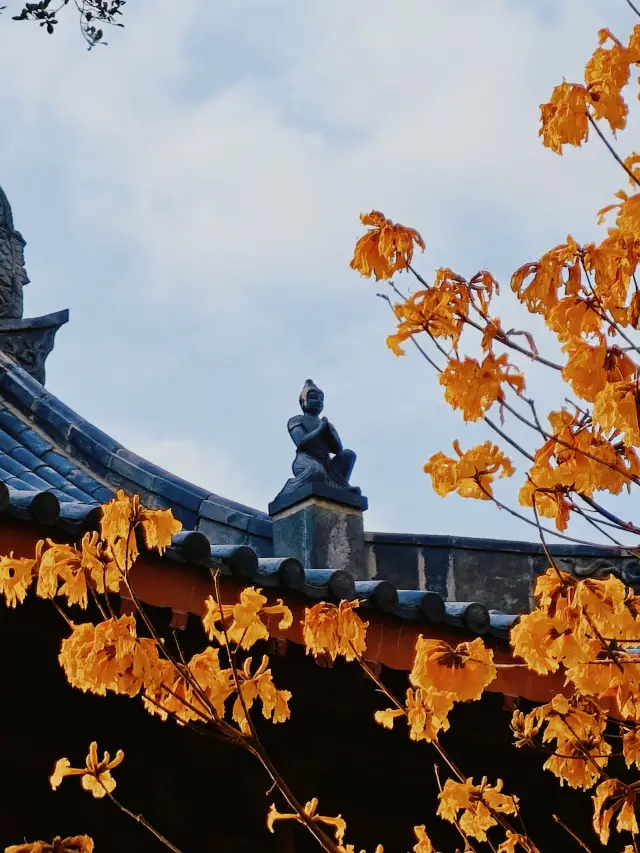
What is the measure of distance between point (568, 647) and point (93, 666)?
95 centimetres

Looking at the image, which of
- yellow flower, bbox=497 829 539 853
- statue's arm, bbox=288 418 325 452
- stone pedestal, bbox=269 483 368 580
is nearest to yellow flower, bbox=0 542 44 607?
yellow flower, bbox=497 829 539 853

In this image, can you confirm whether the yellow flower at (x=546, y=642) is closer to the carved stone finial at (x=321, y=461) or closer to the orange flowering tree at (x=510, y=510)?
the orange flowering tree at (x=510, y=510)

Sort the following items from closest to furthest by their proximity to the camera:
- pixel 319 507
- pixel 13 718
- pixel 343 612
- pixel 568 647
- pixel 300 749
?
pixel 568 647
pixel 343 612
pixel 13 718
pixel 300 749
pixel 319 507

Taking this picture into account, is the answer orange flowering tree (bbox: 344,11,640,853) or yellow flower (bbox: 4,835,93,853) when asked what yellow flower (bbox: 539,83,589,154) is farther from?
yellow flower (bbox: 4,835,93,853)

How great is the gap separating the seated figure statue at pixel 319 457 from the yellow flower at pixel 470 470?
Result: 3.24 metres

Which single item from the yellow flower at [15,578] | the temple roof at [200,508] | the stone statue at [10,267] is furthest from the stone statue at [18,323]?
the yellow flower at [15,578]

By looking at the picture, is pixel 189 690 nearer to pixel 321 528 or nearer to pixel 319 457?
pixel 321 528

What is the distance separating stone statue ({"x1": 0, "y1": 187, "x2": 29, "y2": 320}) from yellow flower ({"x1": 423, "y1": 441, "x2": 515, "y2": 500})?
16.3ft

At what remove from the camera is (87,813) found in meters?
3.95

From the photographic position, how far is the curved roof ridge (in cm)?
637

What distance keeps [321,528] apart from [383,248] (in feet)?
10.9

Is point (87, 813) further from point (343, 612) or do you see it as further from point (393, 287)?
point (393, 287)

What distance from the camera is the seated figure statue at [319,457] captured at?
20.0ft

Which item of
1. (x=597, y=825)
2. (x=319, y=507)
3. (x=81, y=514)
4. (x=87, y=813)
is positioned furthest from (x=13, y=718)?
(x=319, y=507)
